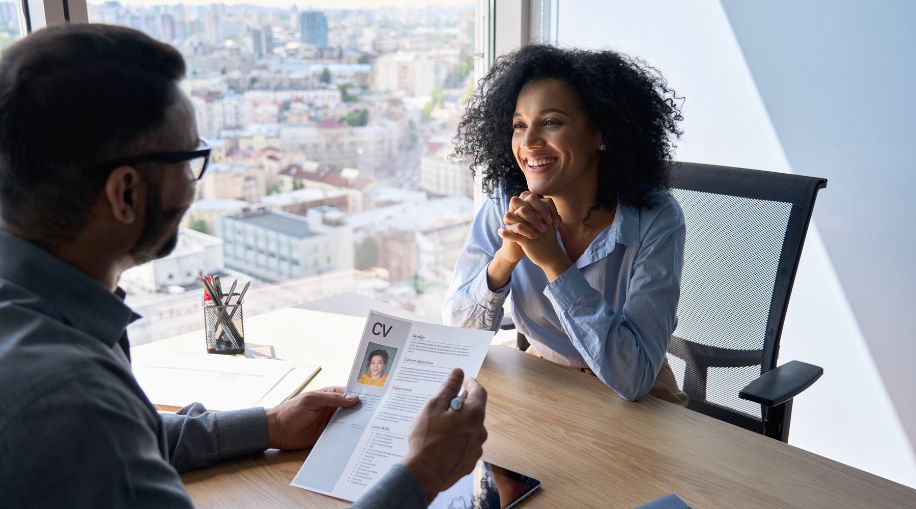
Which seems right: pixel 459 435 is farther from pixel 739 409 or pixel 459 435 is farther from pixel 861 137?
pixel 861 137

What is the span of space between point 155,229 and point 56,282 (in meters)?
0.13

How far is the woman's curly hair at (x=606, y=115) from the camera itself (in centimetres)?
184

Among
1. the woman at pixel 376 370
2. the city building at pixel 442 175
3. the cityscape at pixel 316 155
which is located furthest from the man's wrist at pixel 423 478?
the city building at pixel 442 175

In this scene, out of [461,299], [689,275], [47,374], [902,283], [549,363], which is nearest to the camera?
[47,374]

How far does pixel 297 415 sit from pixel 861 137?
1.81m

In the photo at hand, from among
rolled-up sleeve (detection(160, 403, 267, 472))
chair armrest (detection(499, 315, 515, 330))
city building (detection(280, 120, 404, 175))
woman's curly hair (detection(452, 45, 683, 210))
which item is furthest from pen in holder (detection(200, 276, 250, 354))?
city building (detection(280, 120, 404, 175))

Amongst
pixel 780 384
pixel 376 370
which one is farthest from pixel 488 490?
pixel 780 384

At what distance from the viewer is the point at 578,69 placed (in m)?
1.87

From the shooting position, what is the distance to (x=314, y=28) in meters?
2.72

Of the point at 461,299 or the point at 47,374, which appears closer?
the point at 47,374

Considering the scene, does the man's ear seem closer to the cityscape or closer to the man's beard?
the man's beard

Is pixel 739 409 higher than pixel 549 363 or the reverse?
the reverse

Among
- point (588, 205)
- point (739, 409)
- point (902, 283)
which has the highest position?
point (588, 205)

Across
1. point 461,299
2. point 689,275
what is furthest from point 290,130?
point 689,275
